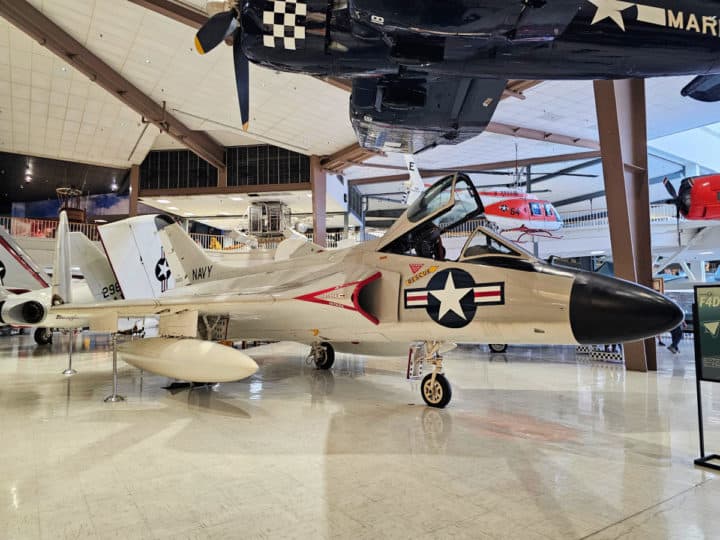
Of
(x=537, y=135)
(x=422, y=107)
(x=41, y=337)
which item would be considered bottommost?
(x=41, y=337)

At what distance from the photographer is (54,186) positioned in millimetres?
28703

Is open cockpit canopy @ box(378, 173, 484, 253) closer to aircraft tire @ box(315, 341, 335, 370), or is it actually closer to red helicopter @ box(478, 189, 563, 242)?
aircraft tire @ box(315, 341, 335, 370)

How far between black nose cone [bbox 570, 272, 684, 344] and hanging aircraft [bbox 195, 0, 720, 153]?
2.02 meters

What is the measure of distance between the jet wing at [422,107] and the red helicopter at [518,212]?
14304mm

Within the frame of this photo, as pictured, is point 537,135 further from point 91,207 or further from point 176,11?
point 91,207

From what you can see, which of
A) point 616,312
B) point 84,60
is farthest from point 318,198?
point 616,312

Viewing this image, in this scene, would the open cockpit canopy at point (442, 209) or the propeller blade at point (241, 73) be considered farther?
the open cockpit canopy at point (442, 209)

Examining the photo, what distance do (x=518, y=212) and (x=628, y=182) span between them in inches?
392

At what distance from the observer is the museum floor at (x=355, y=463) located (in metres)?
2.71

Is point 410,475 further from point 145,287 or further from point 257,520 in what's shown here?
point 145,287

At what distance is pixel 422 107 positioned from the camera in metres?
5.15

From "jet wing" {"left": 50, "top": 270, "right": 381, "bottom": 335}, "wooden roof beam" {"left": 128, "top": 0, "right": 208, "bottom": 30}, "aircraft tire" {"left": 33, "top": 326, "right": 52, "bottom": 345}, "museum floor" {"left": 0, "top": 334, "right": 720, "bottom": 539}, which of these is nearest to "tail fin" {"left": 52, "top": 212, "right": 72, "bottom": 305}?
"jet wing" {"left": 50, "top": 270, "right": 381, "bottom": 335}

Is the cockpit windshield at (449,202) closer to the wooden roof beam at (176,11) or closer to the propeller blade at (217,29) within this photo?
the propeller blade at (217,29)

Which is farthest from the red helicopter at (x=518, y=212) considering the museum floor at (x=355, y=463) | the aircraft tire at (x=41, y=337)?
the aircraft tire at (x=41, y=337)
